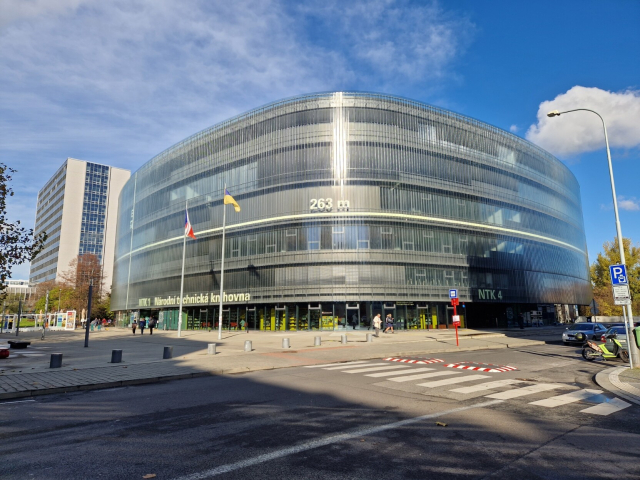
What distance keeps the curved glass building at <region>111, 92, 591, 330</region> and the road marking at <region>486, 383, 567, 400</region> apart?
31513 mm

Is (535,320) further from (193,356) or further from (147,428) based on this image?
(147,428)

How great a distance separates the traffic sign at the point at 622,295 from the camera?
1372 cm

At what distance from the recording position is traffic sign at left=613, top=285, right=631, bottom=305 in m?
13.7

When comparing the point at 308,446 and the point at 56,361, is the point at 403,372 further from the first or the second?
the point at 56,361

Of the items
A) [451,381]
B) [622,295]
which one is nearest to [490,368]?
[451,381]

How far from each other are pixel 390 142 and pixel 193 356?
35.1 meters

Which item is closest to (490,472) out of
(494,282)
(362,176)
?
(362,176)

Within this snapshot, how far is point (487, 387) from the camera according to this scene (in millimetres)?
10531

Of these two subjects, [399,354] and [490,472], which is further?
[399,354]

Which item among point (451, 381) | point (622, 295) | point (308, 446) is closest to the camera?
point (308, 446)

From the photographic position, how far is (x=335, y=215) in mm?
44062

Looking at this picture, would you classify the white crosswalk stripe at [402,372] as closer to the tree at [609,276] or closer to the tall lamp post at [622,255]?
Answer: the tall lamp post at [622,255]

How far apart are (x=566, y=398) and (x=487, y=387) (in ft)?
6.08

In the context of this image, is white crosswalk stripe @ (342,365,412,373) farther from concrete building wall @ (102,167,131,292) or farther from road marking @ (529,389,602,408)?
concrete building wall @ (102,167,131,292)
